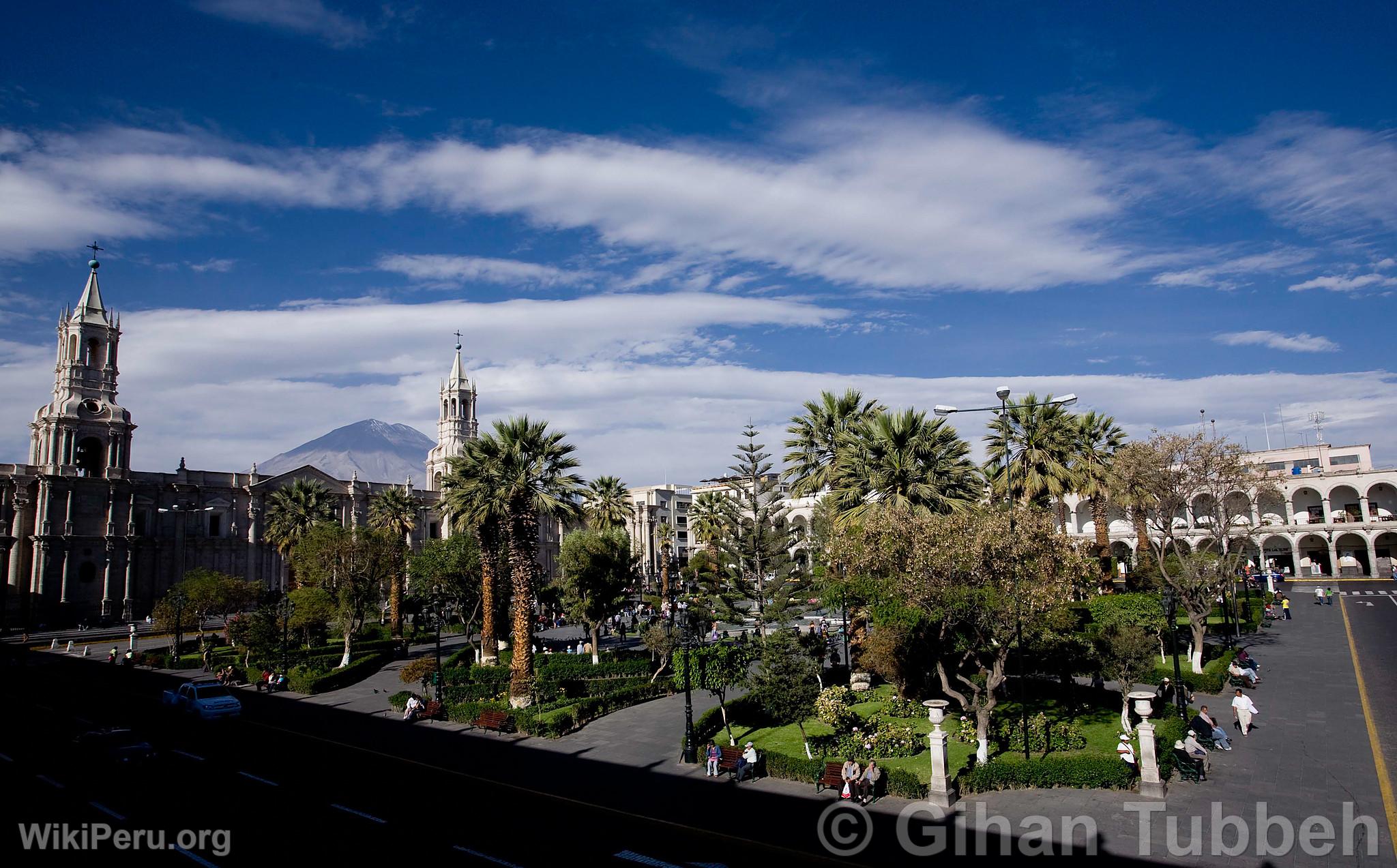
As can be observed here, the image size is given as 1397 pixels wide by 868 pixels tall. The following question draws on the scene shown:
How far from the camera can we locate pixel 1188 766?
61.2 feet

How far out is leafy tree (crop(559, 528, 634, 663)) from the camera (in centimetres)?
4084

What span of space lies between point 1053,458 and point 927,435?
516 inches

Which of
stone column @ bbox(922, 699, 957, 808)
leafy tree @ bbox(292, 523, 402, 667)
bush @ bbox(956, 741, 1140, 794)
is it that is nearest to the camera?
stone column @ bbox(922, 699, 957, 808)

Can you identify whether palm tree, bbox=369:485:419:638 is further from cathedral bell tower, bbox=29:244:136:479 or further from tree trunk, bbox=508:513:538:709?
cathedral bell tower, bbox=29:244:136:479

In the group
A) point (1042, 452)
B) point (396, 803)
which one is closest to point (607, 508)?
point (1042, 452)

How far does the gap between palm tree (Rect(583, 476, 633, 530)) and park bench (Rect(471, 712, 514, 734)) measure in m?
28.0

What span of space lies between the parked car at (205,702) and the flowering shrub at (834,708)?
21605mm

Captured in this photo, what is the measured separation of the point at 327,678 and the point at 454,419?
72536mm

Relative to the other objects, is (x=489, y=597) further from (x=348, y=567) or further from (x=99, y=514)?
(x=99, y=514)

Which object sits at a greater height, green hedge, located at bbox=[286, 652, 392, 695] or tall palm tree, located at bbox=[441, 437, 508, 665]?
tall palm tree, located at bbox=[441, 437, 508, 665]

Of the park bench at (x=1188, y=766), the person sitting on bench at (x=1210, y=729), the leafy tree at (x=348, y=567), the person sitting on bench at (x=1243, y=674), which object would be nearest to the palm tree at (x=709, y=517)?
the leafy tree at (x=348, y=567)

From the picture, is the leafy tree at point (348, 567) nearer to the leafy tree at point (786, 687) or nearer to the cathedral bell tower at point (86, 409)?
the leafy tree at point (786, 687)

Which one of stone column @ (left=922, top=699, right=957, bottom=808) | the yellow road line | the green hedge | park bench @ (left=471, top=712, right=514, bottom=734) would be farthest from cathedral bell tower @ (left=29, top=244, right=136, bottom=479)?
the yellow road line

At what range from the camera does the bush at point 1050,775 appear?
18.1m
